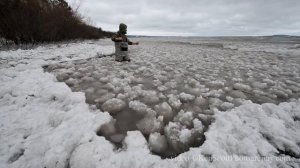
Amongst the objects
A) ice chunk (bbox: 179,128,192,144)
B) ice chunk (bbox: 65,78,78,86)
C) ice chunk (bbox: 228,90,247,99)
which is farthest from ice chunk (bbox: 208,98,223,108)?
ice chunk (bbox: 65,78,78,86)

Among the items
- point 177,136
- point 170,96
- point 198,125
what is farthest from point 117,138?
point 170,96

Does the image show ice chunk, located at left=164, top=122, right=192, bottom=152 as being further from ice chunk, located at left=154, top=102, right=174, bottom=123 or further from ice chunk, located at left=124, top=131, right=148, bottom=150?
ice chunk, located at left=124, top=131, right=148, bottom=150

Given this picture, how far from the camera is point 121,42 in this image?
238 inches

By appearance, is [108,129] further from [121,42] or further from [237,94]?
[121,42]

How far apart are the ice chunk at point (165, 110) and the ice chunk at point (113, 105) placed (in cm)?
53

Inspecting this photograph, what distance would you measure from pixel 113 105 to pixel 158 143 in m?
1.05

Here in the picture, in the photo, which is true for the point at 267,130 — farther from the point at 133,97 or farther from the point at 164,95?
the point at 133,97

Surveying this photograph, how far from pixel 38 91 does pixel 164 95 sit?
2181 mm

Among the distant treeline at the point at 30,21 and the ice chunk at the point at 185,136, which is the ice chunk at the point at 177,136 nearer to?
the ice chunk at the point at 185,136

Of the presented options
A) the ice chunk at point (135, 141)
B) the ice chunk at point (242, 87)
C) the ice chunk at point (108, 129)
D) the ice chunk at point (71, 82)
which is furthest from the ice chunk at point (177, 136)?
the ice chunk at point (71, 82)

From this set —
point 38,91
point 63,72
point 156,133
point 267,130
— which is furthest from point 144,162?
point 63,72

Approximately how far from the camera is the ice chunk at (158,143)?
1978 mm

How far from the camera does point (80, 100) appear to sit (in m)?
2.92

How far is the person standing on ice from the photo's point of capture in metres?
5.91
